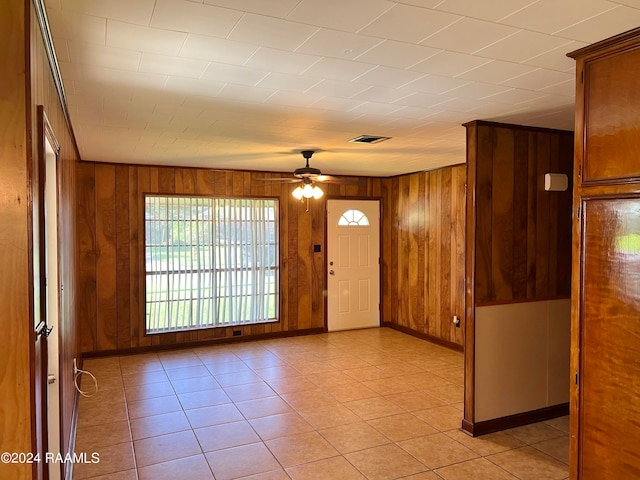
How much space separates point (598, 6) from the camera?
69.5 inches

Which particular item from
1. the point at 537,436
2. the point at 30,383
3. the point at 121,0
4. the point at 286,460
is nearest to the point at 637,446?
the point at 537,436

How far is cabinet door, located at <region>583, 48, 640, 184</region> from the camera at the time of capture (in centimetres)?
210

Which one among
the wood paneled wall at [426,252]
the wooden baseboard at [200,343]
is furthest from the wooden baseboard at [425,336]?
the wooden baseboard at [200,343]

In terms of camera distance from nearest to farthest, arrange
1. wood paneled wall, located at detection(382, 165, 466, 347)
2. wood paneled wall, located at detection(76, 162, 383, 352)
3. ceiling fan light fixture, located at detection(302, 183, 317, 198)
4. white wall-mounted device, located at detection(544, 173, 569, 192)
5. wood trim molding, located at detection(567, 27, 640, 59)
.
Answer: wood trim molding, located at detection(567, 27, 640, 59), white wall-mounted device, located at detection(544, 173, 569, 192), ceiling fan light fixture, located at detection(302, 183, 317, 198), wood paneled wall, located at detection(76, 162, 383, 352), wood paneled wall, located at detection(382, 165, 466, 347)

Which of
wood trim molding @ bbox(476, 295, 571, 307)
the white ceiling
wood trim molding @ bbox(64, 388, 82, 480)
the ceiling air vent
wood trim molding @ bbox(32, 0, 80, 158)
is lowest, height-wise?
wood trim molding @ bbox(64, 388, 82, 480)

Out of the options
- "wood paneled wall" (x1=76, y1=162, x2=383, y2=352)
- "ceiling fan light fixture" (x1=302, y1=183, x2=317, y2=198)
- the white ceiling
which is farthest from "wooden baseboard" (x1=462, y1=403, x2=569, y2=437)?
"wood paneled wall" (x1=76, y1=162, x2=383, y2=352)

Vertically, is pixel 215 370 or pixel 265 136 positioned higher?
pixel 265 136

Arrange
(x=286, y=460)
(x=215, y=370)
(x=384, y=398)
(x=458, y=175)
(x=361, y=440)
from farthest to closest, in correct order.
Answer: (x=458, y=175)
(x=215, y=370)
(x=384, y=398)
(x=361, y=440)
(x=286, y=460)

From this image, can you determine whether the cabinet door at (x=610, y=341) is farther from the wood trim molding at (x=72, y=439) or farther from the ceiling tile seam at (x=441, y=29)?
the wood trim molding at (x=72, y=439)

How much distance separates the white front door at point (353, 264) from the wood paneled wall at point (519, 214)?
3.75 m

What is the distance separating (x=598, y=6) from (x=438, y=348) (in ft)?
16.9

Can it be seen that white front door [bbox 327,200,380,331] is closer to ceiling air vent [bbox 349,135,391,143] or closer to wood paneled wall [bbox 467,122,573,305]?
ceiling air vent [bbox 349,135,391,143]

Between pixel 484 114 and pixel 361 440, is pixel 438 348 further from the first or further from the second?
pixel 484 114

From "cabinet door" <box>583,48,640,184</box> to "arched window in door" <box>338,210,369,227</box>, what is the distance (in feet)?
16.9
